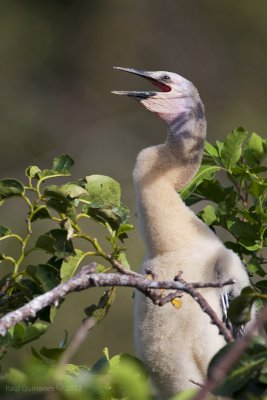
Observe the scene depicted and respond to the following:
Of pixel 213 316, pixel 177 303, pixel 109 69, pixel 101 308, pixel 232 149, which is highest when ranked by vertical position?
→ pixel 213 316

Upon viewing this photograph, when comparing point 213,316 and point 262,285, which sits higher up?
point 213,316

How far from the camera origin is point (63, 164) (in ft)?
7.01

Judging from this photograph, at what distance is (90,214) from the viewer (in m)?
2.03

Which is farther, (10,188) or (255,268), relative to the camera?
(255,268)

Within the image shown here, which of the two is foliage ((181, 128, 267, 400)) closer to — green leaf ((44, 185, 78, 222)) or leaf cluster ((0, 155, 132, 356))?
leaf cluster ((0, 155, 132, 356))

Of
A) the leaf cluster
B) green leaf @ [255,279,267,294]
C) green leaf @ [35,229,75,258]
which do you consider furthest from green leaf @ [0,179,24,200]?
green leaf @ [255,279,267,294]

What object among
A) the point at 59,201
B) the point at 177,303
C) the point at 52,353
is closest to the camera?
the point at 52,353

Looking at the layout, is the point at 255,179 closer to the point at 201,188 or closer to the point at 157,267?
the point at 201,188

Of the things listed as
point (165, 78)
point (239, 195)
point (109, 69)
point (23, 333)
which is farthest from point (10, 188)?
point (109, 69)

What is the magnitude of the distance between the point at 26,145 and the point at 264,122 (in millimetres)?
2091

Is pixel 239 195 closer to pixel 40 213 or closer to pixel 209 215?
pixel 209 215

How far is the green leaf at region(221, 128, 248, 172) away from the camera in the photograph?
8.48 feet

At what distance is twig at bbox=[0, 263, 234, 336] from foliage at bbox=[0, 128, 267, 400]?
24 millimetres

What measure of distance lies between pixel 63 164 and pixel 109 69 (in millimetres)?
8464
